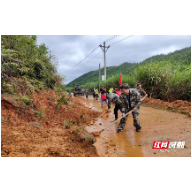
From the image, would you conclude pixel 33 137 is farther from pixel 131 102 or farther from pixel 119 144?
pixel 131 102

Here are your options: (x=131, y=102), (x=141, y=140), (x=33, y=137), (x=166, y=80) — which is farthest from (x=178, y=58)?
(x=33, y=137)

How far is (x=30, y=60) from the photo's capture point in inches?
178

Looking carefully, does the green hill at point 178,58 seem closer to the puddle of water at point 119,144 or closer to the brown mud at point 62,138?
the brown mud at point 62,138

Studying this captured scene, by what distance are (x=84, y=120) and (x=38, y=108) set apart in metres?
2.04

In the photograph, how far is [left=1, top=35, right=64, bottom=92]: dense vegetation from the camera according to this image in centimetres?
282

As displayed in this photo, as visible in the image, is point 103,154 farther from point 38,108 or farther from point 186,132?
point 186,132

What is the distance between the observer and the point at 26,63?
4199 mm

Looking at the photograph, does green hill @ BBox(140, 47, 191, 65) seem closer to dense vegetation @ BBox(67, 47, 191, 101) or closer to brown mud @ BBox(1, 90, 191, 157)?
dense vegetation @ BBox(67, 47, 191, 101)

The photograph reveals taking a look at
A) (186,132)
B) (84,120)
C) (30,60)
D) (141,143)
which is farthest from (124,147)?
(30,60)

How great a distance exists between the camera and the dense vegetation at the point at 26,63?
2.82m

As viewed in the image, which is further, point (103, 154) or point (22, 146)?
point (103, 154)

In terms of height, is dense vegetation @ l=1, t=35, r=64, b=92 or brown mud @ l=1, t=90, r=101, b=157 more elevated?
dense vegetation @ l=1, t=35, r=64, b=92

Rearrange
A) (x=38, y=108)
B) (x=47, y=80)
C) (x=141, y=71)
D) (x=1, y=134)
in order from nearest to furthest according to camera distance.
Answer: (x=1, y=134) → (x=38, y=108) → (x=47, y=80) → (x=141, y=71)

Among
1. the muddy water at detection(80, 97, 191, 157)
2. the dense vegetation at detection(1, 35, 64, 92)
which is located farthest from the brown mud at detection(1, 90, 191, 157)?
the dense vegetation at detection(1, 35, 64, 92)
